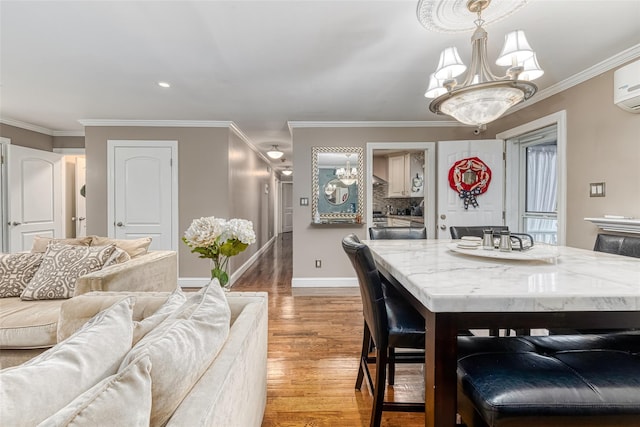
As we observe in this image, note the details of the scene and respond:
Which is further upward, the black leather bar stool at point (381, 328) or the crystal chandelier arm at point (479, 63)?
the crystal chandelier arm at point (479, 63)

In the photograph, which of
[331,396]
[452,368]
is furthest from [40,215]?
[452,368]

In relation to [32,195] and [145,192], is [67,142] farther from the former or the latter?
[145,192]

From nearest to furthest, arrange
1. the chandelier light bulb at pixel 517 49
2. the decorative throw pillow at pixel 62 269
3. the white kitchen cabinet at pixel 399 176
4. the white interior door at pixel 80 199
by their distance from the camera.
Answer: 1. the chandelier light bulb at pixel 517 49
2. the decorative throw pillow at pixel 62 269
3. the white interior door at pixel 80 199
4. the white kitchen cabinet at pixel 399 176

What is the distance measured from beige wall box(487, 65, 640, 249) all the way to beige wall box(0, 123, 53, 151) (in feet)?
22.4

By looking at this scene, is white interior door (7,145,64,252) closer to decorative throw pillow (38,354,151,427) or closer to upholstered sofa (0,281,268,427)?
upholstered sofa (0,281,268,427)

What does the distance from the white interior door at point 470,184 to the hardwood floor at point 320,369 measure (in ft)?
5.51

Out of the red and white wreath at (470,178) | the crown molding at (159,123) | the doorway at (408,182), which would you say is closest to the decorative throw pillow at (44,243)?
the crown molding at (159,123)

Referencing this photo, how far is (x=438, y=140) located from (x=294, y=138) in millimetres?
2059

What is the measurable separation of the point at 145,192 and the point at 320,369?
137 inches

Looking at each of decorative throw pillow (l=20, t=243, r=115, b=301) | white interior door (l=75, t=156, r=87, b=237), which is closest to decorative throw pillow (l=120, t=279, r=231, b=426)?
decorative throw pillow (l=20, t=243, r=115, b=301)

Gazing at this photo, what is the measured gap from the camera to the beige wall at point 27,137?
403cm

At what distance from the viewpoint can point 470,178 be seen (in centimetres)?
373

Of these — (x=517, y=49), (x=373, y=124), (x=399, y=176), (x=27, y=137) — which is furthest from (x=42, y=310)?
(x=399, y=176)

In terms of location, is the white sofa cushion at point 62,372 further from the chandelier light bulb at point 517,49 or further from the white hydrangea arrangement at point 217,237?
the chandelier light bulb at point 517,49
